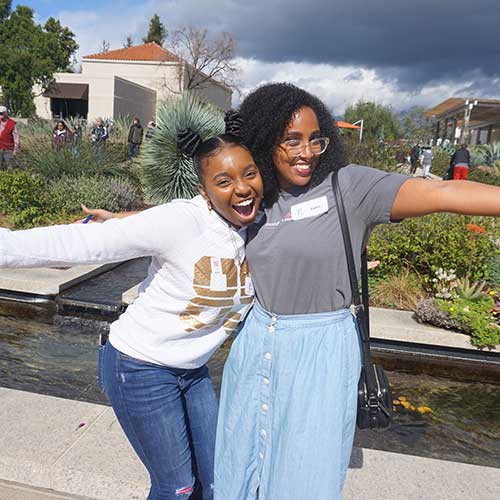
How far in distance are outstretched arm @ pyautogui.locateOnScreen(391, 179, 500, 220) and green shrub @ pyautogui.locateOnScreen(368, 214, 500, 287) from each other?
15.7 ft

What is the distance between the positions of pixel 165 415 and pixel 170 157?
10083 millimetres

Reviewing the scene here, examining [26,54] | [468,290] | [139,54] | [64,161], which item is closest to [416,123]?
[139,54]

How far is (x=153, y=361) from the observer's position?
6.24 ft

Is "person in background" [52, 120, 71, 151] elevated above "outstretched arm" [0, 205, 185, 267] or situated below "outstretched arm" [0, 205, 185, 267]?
below

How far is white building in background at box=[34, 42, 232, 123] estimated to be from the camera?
42.7 m

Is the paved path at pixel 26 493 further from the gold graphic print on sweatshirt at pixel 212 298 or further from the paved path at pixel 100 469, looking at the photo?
the gold graphic print on sweatshirt at pixel 212 298

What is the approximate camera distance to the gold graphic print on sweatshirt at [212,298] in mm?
1835

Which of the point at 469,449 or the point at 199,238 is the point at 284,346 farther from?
the point at 469,449

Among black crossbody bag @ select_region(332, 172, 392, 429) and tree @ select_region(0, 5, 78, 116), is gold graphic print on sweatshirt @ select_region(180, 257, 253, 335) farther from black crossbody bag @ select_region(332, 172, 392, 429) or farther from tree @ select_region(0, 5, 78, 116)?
tree @ select_region(0, 5, 78, 116)

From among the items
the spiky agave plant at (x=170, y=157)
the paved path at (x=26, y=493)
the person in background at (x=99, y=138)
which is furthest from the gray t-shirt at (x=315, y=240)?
the person in background at (x=99, y=138)

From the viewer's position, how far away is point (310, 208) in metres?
1.82

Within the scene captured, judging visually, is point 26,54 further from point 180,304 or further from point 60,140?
point 180,304

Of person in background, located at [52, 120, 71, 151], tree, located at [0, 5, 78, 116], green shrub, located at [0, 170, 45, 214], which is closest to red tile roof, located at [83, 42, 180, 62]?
tree, located at [0, 5, 78, 116]

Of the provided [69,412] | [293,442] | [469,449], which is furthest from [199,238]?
[469,449]
